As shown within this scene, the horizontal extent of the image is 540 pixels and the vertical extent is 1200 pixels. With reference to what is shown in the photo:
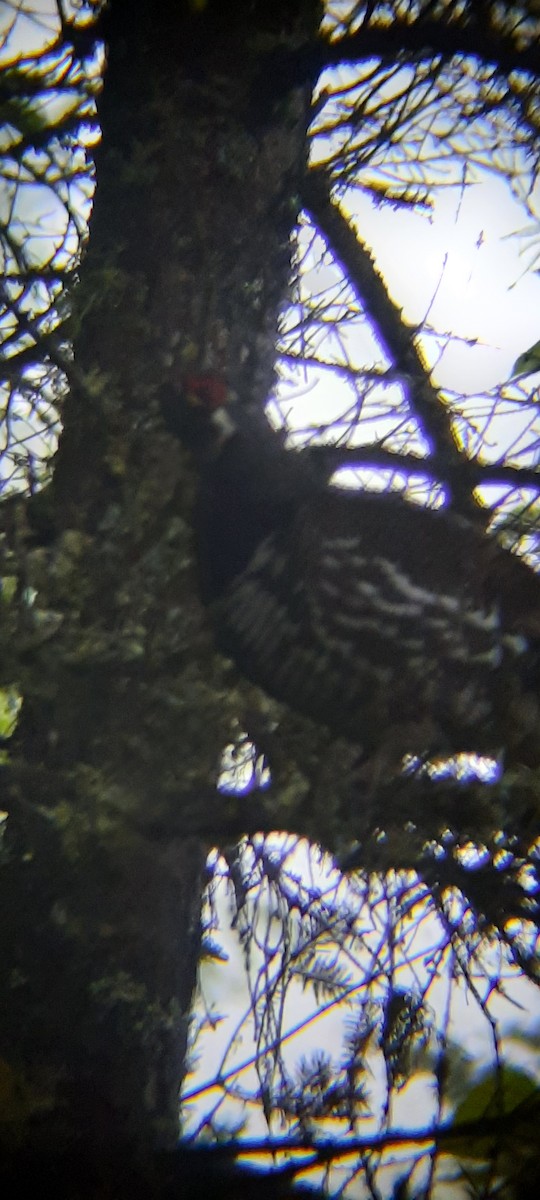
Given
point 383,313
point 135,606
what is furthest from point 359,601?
point 383,313

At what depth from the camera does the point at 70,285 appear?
1983mm

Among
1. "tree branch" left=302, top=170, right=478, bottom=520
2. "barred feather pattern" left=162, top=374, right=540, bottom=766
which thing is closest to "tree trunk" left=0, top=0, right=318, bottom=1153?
"barred feather pattern" left=162, top=374, right=540, bottom=766

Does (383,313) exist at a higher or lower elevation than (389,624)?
higher

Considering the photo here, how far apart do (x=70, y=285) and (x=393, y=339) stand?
2.90 feet

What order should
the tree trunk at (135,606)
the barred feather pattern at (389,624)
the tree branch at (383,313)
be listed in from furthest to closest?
the tree branch at (383,313)
the barred feather pattern at (389,624)
the tree trunk at (135,606)

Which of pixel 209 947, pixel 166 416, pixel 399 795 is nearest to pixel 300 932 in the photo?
pixel 209 947

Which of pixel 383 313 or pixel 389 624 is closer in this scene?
pixel 389 624

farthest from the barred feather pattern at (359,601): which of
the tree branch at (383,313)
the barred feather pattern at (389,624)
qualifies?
the tree branch at (383,313)

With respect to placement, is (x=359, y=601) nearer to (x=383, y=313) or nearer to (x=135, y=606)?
(x=135, y=606)

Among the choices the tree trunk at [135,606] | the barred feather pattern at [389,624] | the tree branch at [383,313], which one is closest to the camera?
the tree trunk at [135,606]

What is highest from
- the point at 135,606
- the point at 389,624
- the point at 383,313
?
the point at 383,313

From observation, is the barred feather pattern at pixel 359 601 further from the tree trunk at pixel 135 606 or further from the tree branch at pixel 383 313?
the tree branch at pixel 383 313

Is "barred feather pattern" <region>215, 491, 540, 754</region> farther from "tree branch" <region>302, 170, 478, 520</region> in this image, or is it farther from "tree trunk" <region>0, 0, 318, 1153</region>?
"tree branch" <region>302, 170, 478, 520</region>

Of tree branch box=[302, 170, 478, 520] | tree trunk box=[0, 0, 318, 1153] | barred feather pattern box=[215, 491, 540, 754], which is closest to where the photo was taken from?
tree trunk box=[0, 0, 318, 1153]
